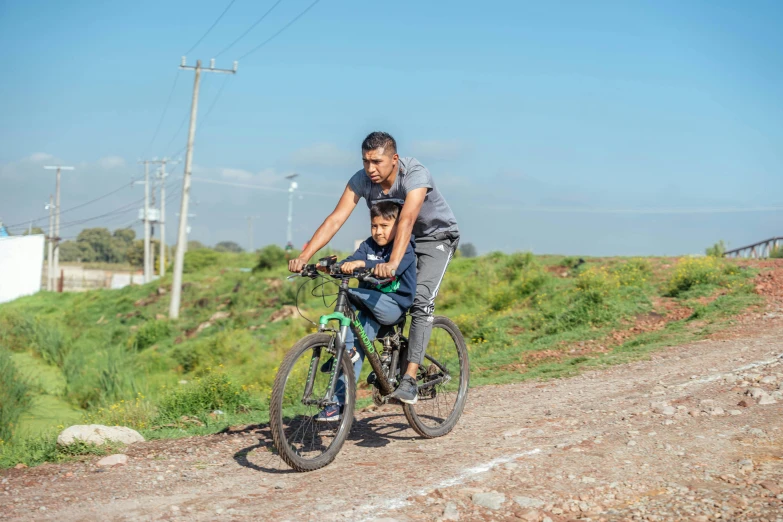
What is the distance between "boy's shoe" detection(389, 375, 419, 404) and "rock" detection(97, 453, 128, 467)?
196 centimetres

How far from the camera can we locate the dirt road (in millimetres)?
3986

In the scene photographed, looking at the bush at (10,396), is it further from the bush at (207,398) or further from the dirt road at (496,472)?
the dirt road at (496,472)

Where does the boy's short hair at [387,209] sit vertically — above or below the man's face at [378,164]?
below

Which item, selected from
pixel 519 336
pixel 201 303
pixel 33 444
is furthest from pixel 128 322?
pixel 33 444

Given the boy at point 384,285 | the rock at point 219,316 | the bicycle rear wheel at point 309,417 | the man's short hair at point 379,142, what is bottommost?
the rock at point 219,316

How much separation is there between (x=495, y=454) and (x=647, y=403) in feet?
6.47

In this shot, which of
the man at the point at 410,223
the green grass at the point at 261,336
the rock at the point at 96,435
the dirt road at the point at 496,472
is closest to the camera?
the dirt road at the point at 496,472

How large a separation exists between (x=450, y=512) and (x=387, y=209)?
7.69 ft

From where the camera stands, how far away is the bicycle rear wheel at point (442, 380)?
19.9 feet

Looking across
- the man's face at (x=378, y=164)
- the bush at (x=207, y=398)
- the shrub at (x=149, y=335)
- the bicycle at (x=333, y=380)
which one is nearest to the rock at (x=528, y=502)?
the bicycle at (x=333, y=380)

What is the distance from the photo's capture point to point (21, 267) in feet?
185

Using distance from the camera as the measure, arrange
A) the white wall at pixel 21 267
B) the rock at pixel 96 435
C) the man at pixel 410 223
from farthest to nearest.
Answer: the white wall at pixel 21 267 < the rock at pixel 96 435 < the man at pixel 410 223

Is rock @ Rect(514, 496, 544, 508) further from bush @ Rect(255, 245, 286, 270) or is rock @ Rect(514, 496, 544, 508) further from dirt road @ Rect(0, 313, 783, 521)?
bush @ Rect(255, 245, 286, 270)

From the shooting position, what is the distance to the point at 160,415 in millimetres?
8953
